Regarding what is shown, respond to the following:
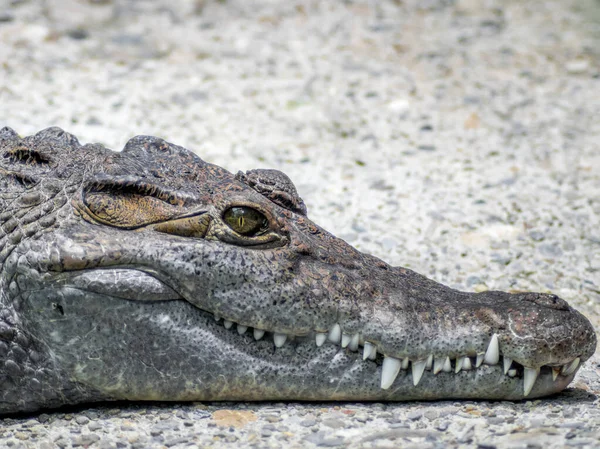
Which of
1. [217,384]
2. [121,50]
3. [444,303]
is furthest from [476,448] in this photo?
[121,50]

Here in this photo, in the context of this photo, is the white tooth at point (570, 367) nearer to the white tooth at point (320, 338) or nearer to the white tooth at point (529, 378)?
the white tooth at point (529, 378)

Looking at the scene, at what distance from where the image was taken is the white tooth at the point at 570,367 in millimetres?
3611

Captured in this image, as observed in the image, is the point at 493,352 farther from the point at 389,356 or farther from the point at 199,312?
the point at 199,312

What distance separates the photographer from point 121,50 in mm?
8227

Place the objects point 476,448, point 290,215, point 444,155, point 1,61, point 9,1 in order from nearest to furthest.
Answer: point 476,448
point 290,215
point 444,155
point 1,61
point 9,1

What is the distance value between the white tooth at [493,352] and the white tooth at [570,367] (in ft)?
1.10

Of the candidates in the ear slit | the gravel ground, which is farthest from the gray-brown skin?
the gravel ground

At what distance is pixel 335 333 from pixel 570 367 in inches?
42.5

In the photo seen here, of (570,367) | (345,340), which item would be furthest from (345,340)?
(570,367)

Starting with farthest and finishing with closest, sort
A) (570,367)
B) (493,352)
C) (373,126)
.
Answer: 1. (373,126)
2. (570,367)
3. (493,352)

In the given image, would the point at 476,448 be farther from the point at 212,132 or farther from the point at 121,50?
the point at 121,50

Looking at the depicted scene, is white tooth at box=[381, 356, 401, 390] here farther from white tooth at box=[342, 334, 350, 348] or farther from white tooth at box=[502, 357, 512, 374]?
white tooth at box=[502, 357, 512, 374]

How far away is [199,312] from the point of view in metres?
3.54

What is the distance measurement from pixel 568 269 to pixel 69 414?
10.9 feet
